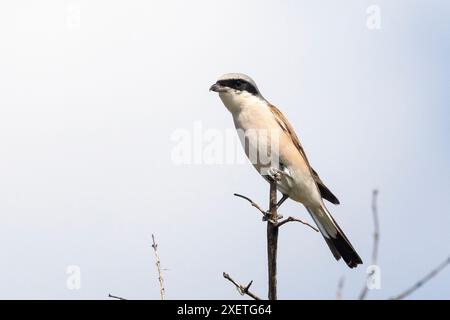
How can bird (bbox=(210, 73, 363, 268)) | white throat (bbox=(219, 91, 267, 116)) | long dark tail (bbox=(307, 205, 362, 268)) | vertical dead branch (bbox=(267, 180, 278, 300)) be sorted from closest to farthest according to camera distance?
vertical dead branch (bbox=(267, 180, 278, 300))
long dark tail (bbox=(307, 205, 362, 268))
bird (bbox=(210, 73, 363, 268))
white throat (bbox=(219, 91, 267, 116))

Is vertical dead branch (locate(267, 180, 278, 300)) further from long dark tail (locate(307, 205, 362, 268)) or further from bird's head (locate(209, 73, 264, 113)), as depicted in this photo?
bird's head (locate(209, 73, 264, 113))

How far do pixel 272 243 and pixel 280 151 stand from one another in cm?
265

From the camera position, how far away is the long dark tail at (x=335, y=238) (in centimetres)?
655

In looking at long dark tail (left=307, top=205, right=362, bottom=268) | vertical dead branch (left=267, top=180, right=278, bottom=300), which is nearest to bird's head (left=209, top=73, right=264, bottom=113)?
long dark tail (left=307, top=205, right=362, bottom=268)

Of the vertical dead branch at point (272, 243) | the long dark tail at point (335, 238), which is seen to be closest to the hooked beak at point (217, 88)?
the long dark tail at point (335, 238)

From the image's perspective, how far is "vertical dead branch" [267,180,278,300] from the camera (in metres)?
3.69

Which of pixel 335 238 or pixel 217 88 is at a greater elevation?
pixel 217 88

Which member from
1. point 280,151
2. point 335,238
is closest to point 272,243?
point 280,151

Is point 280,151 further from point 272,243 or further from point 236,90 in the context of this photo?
point 272,243

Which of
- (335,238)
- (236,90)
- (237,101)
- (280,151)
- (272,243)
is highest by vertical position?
(236,90)

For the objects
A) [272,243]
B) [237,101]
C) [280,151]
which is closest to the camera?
[272,243]

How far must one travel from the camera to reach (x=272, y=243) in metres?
4.14
